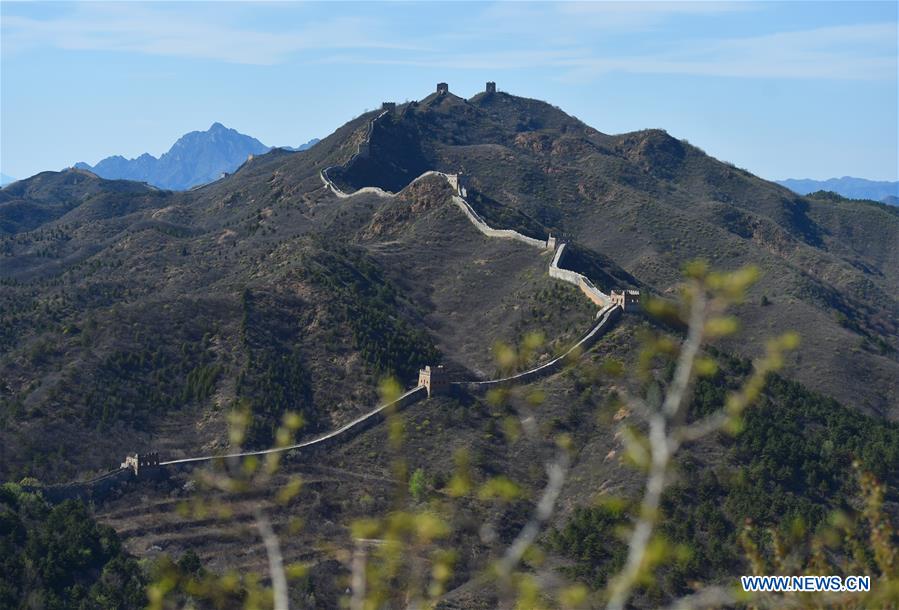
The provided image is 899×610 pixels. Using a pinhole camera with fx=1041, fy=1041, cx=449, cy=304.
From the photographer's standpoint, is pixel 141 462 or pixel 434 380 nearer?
pixel 141 462

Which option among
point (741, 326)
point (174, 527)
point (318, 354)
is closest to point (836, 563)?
point (174, 527)

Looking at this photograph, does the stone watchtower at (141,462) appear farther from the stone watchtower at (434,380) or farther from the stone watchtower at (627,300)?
the stone watchtower at (627,300)

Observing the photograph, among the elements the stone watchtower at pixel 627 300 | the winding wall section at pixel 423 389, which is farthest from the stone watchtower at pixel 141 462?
the stone watchtower at pixel 627 300

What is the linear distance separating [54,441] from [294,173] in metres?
88.0

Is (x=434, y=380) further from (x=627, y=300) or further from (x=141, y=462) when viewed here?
(x=141, y=462)

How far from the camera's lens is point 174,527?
5350cm

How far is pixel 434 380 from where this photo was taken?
66250mm

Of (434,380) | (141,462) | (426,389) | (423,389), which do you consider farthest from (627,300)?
(141,462)

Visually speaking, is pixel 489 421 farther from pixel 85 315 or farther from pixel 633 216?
pixel 633 216

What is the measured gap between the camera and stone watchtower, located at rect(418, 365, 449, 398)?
217 ft

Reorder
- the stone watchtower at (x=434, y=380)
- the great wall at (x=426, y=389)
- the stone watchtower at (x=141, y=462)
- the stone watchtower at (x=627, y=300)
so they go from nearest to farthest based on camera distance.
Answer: the great wall at (x=426, y=389) → the stone watchtower at (x=141, y=462) → the stone watchtower at (x=434, y=380) → the stone watchtower at (x=627, y=300)

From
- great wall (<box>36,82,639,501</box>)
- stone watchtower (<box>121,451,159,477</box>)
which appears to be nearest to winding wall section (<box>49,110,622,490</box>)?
great wall (<box>36,82,639,501</box>)

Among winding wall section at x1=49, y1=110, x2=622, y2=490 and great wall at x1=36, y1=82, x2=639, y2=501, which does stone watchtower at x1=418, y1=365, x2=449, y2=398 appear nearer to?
great wall at x1=36, y1=82, x2=639, y2=501

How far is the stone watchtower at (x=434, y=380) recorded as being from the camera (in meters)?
66.0
